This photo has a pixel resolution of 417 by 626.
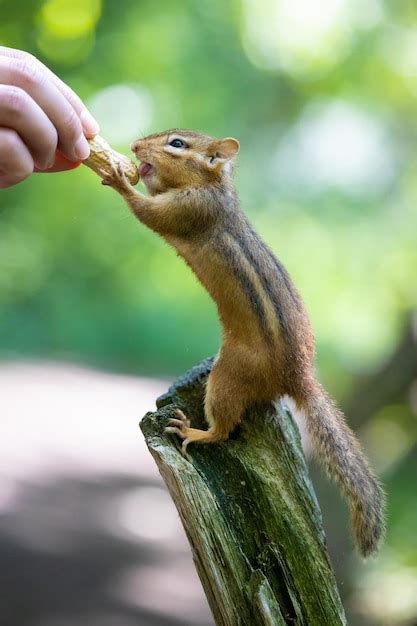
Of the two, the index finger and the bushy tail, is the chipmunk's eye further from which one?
the bushy tail

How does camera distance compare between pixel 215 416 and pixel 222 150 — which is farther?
pixel 222 150

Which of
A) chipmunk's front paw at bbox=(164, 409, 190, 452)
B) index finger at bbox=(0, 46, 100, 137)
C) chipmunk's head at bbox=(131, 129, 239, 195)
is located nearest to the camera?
index finger at bbox=(0, 46, 100, 137)

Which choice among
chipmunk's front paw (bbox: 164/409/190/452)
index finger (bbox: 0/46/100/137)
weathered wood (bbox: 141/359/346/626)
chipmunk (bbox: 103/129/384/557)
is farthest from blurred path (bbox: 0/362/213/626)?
index finger (bbox: 0/46/100/137)

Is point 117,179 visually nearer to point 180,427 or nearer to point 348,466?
point 180,427

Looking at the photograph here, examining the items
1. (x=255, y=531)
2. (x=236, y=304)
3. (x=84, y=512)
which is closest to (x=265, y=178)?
(x=84, y=512)

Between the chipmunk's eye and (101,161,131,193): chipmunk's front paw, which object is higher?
the chipmunk's eye

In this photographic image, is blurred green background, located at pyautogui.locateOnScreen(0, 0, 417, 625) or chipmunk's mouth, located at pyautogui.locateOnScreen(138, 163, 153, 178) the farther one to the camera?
blurred green background, located at pyautogui.locateOnScreen(0, 0, 417, 625)

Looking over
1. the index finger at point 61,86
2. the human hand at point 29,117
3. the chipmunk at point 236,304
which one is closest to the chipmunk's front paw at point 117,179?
the chipmunk at point 236,304
